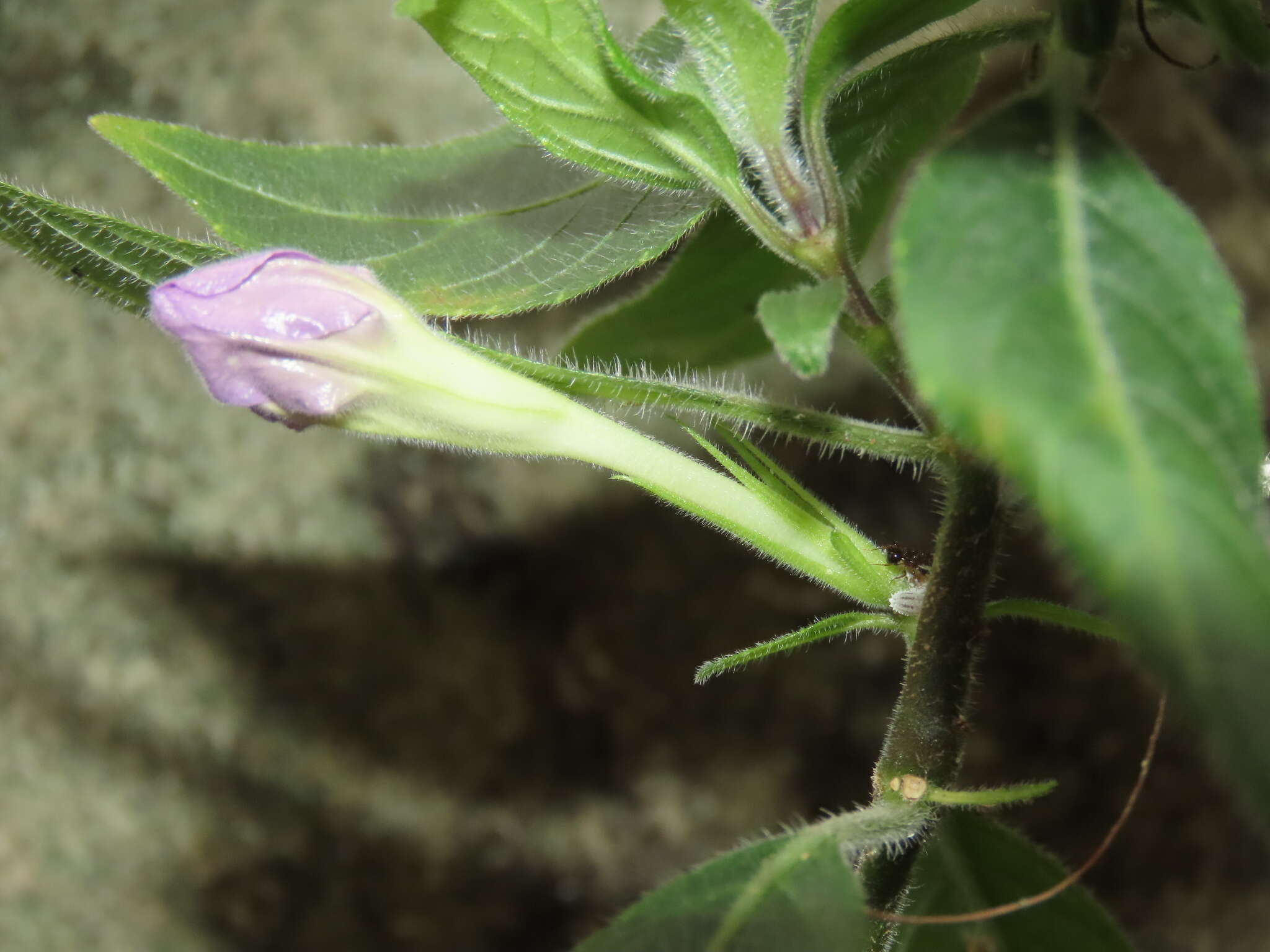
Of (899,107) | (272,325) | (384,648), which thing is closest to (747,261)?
(899,107)

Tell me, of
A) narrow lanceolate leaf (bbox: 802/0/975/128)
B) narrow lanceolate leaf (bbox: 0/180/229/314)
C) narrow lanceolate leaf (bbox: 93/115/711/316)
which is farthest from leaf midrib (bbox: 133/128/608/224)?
narrow lanceolate leaf (bbox: 802/0/975/128)

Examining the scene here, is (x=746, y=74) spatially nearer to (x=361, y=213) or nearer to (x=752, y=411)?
(x=752, y=411)

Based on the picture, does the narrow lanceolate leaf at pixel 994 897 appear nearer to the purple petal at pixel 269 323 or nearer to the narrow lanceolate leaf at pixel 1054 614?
the narrow lanceolate leaf at pixel 1054 614

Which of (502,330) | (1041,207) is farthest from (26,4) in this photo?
(1041,207)

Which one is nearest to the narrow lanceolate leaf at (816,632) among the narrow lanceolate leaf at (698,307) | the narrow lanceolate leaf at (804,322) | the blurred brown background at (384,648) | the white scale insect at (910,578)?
the white scale insect at (910,578)

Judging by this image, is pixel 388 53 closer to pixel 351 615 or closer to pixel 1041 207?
pixel 351 615

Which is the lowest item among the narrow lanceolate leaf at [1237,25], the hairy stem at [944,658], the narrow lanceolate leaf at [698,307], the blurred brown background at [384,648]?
the blurred brown background at [384,648]
